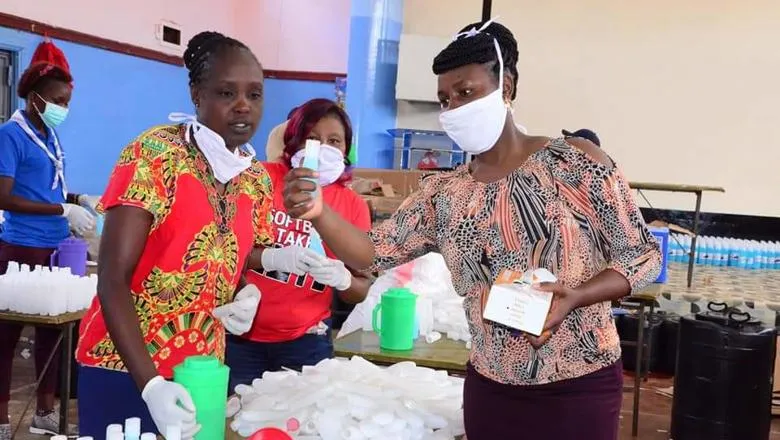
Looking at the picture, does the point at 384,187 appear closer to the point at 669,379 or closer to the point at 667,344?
the point at 667,344

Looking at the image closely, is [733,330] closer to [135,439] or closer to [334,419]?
[334,419]

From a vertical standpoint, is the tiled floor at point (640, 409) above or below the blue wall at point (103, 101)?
below

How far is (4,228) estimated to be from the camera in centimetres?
396

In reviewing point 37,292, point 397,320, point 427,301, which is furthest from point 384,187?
point 397,320

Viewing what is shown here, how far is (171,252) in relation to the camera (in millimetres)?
1570

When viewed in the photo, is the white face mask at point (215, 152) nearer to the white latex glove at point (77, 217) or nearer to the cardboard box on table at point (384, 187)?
the white latex glove at point (77, 217)

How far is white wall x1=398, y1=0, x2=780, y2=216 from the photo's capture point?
7.88 meters

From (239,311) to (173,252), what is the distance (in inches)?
8.1

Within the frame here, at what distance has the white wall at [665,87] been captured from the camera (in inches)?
310

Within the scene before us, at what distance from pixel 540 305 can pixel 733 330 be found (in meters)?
3.17

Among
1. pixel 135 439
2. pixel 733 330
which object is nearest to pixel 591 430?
pixel 135 439

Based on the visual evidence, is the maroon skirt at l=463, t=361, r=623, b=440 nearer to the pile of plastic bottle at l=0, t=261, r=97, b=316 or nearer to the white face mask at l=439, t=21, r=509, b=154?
the white face mask at l=439, t=21, r=509, b=154

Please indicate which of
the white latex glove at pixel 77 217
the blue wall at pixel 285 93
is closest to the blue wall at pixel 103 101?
the blue wall at pixel 285 93

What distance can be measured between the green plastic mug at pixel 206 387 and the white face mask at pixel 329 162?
40.3 inches
